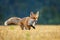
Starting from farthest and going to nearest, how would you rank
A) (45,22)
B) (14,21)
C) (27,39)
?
(45,22), (14,21), (27,39)

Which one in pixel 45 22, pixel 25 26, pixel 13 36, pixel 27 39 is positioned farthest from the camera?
pixel 45 22

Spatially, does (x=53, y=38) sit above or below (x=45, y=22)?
above

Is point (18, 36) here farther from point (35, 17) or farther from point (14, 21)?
point (14, 21)

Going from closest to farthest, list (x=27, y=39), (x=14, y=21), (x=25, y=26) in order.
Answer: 1. (x=27, y=39)
2. (x=25, y=26)
3. (x=14, y=21)

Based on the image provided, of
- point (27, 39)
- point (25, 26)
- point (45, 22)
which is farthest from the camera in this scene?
point (45, 22)

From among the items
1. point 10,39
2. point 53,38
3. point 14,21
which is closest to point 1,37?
point 10,39

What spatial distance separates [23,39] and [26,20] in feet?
10.5

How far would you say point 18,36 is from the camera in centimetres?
325

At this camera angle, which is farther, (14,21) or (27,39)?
(14,21)

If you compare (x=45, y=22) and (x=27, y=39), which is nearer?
(x=27, y=39)

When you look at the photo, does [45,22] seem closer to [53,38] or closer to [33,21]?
[33,21]

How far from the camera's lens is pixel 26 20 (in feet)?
20.5

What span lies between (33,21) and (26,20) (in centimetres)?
18

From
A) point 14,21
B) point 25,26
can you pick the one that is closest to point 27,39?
point 25,26
